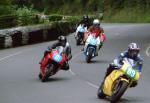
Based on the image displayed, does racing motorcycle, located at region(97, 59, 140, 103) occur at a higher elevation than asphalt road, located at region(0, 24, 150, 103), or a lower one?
higher

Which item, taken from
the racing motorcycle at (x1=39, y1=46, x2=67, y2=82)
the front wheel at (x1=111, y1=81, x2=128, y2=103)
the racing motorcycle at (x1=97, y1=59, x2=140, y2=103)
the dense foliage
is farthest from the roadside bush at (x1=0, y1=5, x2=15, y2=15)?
the dense foliage

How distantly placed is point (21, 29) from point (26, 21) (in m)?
5.81

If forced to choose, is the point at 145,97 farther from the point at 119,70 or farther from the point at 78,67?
the point at 78,67

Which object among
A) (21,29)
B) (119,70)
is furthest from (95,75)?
(21,29)

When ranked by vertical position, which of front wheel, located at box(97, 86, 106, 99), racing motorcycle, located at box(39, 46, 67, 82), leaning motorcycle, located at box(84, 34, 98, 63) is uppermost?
front wheel, located at box(97, 86, 106, 99)

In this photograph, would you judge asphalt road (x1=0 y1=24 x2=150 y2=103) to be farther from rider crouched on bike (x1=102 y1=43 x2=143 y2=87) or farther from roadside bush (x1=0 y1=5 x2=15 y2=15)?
roadside bush (x1=0 y1=5 x2=15 y2=15)

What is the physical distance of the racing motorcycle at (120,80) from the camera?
47.2 ft

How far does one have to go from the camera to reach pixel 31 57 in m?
31.1

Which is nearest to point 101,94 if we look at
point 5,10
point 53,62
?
point 53,62

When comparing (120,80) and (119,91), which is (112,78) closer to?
(120,80)

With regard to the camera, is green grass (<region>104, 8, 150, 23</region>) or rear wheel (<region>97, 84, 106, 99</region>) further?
green grass (<region>104, 8, 150, 23</region>)

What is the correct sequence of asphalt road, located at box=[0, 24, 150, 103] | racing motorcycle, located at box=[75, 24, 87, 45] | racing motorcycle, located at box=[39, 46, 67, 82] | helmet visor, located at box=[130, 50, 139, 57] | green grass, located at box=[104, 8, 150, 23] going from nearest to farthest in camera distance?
helmet visor, located at box=[130, 50, 139, 57] → asphalt road, located at box=[0, 24, 150, 103] → racing motorcycle, located at box=[39, 46, 67, 82] → racing motorcycle, located at box=[75, 24, 87, 45] → green grass, located at box=[104, 8, 150, 23]

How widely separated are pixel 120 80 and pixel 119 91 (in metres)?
0.25

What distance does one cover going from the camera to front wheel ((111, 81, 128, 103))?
47.0 ft
